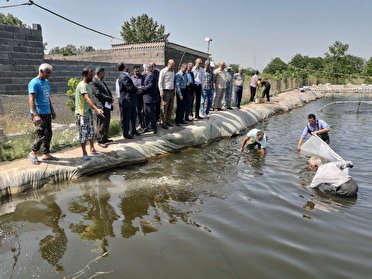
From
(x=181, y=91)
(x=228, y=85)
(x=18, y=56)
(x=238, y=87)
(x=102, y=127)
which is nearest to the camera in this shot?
(x=102, y=127)

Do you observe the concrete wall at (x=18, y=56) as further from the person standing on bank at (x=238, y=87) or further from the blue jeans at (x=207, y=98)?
the person standing on bank at (x=238, y=87)

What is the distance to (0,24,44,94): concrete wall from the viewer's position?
30.5 feet

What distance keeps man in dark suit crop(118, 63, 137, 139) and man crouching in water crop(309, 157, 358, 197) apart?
4113 millimetres

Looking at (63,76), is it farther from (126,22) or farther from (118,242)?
(126,22)

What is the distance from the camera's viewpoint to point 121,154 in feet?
22.5

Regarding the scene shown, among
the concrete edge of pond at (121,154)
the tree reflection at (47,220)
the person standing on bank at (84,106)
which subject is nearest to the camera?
the tree reflection at (47,220)

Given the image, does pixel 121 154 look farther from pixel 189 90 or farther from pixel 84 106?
pixel 189 90

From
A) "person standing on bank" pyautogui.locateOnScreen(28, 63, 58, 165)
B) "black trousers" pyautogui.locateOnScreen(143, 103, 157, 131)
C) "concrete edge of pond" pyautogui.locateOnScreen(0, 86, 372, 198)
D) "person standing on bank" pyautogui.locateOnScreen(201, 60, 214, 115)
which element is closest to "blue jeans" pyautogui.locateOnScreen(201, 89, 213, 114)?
"person standing on bank" pyautogui.locateOnScreen(201, 60, 214, 115)

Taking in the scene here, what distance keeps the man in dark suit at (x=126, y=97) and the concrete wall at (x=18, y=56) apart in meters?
4.02

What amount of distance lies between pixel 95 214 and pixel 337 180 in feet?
12.6

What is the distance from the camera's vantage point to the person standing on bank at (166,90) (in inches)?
330

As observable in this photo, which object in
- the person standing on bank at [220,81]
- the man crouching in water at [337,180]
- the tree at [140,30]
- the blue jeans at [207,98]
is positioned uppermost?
the tree at [140,30]

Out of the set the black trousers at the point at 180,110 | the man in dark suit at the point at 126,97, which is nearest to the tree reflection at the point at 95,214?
the man in dark suit at the point at 126,97

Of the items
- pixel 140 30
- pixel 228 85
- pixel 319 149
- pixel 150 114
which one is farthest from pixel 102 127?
pixel 140 30
